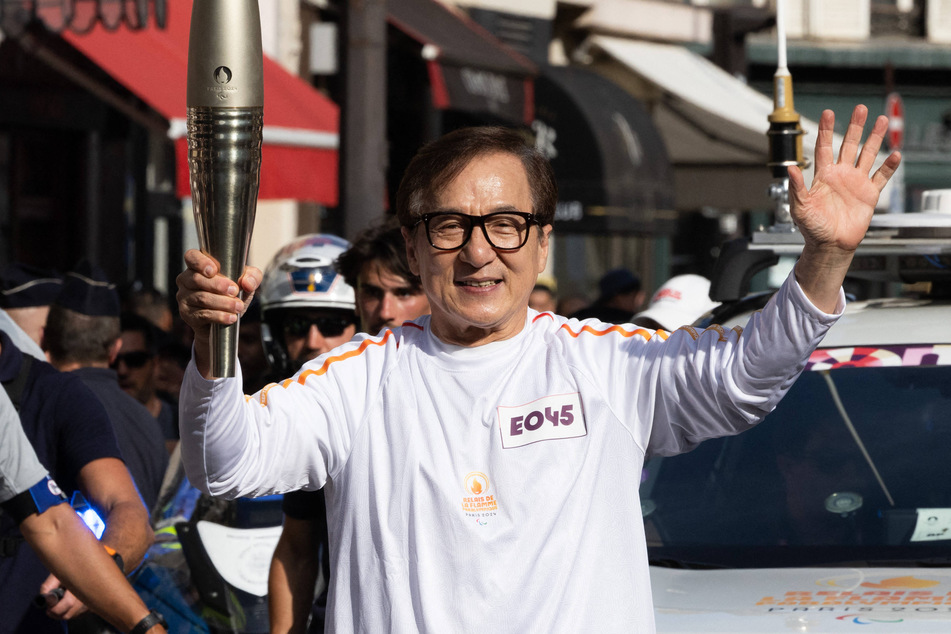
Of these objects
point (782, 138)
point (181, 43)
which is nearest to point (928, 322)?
point (782, 138)

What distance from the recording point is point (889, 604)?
10.5 ft

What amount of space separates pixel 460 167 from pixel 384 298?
1.41 metres

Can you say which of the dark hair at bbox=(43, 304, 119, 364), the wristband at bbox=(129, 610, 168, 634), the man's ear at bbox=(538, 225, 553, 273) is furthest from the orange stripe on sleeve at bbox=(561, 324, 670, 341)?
the dark hair at bbox=(43, 304, 119, 364)

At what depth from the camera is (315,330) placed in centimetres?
459

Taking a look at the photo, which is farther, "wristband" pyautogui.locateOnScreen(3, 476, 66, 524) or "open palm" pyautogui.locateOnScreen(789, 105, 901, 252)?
"wristband" pyautogui.locateOnScreen(3, 476, 66, 524)

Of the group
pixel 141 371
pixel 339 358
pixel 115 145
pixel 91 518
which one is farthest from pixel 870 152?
pixel 115 145

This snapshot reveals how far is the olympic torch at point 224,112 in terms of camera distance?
1.99 m

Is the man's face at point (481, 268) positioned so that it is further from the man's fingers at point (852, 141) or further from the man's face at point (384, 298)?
the man's face at point (384, 298)

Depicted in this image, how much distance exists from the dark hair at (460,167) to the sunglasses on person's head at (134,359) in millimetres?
4337

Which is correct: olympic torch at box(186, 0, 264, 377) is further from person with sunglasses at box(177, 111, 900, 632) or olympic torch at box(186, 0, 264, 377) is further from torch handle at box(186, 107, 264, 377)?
person with sunglasses at box(177, 111, 900, 632)

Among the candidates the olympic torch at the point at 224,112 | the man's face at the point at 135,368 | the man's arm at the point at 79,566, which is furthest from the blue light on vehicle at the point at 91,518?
the man's face at the point at 135,368

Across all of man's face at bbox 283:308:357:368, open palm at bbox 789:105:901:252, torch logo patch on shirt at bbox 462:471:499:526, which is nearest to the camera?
open palm at bbox 789:105:901:252

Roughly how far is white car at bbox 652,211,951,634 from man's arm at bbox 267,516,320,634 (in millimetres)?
834

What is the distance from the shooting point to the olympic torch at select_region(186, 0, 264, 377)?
199cm
